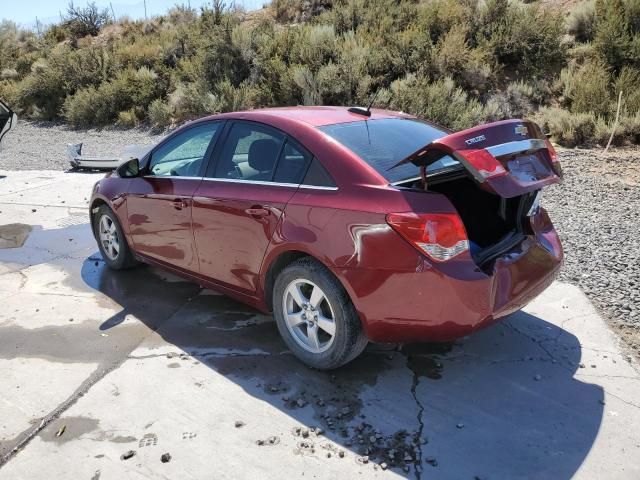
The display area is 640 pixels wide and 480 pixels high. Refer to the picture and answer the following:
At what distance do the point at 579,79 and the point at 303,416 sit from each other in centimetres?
1192

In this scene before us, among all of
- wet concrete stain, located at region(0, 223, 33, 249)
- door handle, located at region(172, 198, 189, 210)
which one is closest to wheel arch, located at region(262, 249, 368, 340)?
door handle, located at region(172, 198, 189, 210)

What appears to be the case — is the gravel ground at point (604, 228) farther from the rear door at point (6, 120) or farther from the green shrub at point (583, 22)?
the rear door at point (6, 120)

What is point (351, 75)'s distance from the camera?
14.2 meters

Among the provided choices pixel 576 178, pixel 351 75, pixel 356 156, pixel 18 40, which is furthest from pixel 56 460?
pixel 18 40

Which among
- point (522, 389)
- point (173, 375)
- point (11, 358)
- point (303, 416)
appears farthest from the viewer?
point (11, 358)

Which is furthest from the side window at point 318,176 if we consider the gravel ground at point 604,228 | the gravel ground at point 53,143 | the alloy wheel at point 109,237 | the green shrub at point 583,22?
the green shrub at point 583,22

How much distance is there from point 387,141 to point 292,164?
674mm

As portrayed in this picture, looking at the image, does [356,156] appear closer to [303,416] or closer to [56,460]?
[303,416]

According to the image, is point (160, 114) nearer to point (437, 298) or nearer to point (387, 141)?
point (387, 141)

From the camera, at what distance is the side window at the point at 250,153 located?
394cm

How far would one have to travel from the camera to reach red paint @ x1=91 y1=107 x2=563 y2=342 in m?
3.13

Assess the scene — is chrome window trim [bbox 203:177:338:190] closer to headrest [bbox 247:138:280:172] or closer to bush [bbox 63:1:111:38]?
headrest [bbox 247:138:280:172]

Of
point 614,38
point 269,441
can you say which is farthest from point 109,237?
point 614,38

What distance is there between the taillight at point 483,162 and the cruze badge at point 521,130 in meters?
0.41
